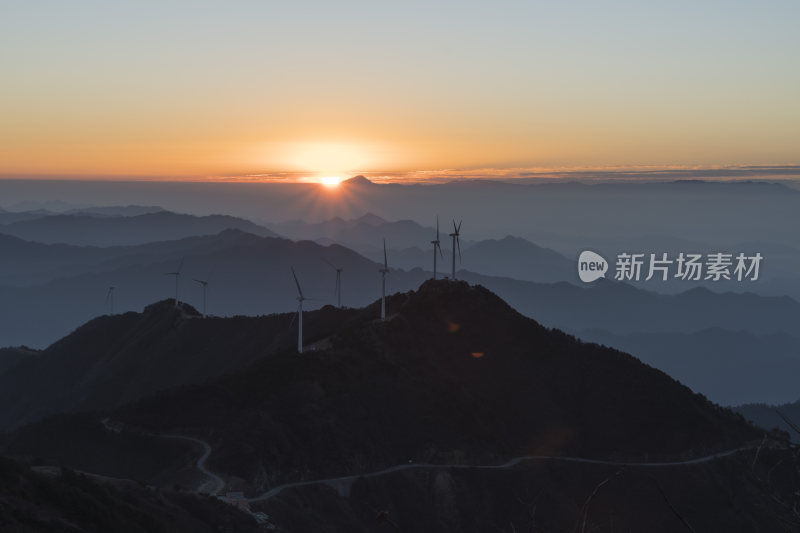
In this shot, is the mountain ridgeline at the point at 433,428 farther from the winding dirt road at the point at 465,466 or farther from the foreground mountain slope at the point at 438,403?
the winding dirt road at the point at 465,466

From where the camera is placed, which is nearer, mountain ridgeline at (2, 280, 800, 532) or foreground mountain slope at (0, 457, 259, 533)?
foreground mountain slope at (0, 457, 259, 533)

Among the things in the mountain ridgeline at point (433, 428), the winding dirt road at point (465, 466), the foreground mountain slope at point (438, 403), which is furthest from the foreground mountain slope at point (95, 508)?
the foreground mountain slope at point (438, 403)

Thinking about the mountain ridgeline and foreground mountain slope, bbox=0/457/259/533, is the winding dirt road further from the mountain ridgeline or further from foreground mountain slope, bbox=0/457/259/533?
foreground mountain slope, bbox=0/457/259/533

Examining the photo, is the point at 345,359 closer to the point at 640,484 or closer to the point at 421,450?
the point at 421,450

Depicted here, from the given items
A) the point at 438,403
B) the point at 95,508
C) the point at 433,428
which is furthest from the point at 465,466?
the point at 95,508

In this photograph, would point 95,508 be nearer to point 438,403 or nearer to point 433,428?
point 433,428

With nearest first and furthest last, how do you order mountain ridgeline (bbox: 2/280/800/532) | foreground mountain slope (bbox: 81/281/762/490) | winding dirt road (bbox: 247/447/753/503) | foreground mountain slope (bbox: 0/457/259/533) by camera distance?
1. foreground mountain slope (bbox: 0/457/259/533)
2. winding dirt road (bbox: 247/447/753/503)
3. mountain ridgeline (bbox: 2/280/800/532)
4. foreground mountain slope (bbox: 81/281/762/490)

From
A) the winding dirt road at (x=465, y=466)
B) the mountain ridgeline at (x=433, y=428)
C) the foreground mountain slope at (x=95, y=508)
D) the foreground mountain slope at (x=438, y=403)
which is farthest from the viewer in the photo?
the foreground mountain slope at (x=438, y=403)

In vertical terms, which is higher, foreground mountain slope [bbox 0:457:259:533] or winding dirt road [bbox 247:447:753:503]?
foreground mountain slope [bbox 0:457:259:533]

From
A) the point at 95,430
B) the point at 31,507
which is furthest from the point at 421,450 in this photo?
the point at 31,507

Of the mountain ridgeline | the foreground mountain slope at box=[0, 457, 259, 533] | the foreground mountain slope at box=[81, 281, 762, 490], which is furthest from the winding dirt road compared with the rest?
the foreground mountain slope at box=[0, 457, 259, 533]
